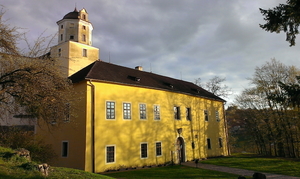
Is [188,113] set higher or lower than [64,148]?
higher

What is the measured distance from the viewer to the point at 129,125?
61.4ft

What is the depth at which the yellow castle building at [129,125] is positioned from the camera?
16547 millimetres

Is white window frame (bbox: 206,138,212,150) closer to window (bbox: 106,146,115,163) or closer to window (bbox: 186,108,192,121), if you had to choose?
window (bbox: 186,108,192,121)

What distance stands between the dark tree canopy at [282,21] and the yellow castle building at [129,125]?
9.78 m

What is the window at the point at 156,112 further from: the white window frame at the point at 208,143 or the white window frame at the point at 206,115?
the white window frame at the point at 208,143

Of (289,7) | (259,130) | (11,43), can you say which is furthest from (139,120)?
(259,130)

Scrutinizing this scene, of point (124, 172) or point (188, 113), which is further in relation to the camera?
point (188, 113)

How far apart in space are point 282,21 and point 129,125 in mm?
12707

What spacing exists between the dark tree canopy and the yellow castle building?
9.78 meters

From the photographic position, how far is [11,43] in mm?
9664

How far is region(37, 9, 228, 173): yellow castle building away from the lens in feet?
54.3

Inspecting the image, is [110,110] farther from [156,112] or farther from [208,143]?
[208,143]

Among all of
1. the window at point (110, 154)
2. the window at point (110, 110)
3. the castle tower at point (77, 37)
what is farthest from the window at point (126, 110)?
the castle tower at point (77, 37)

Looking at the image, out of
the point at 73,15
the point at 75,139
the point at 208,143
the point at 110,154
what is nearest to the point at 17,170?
the point at 75,139
